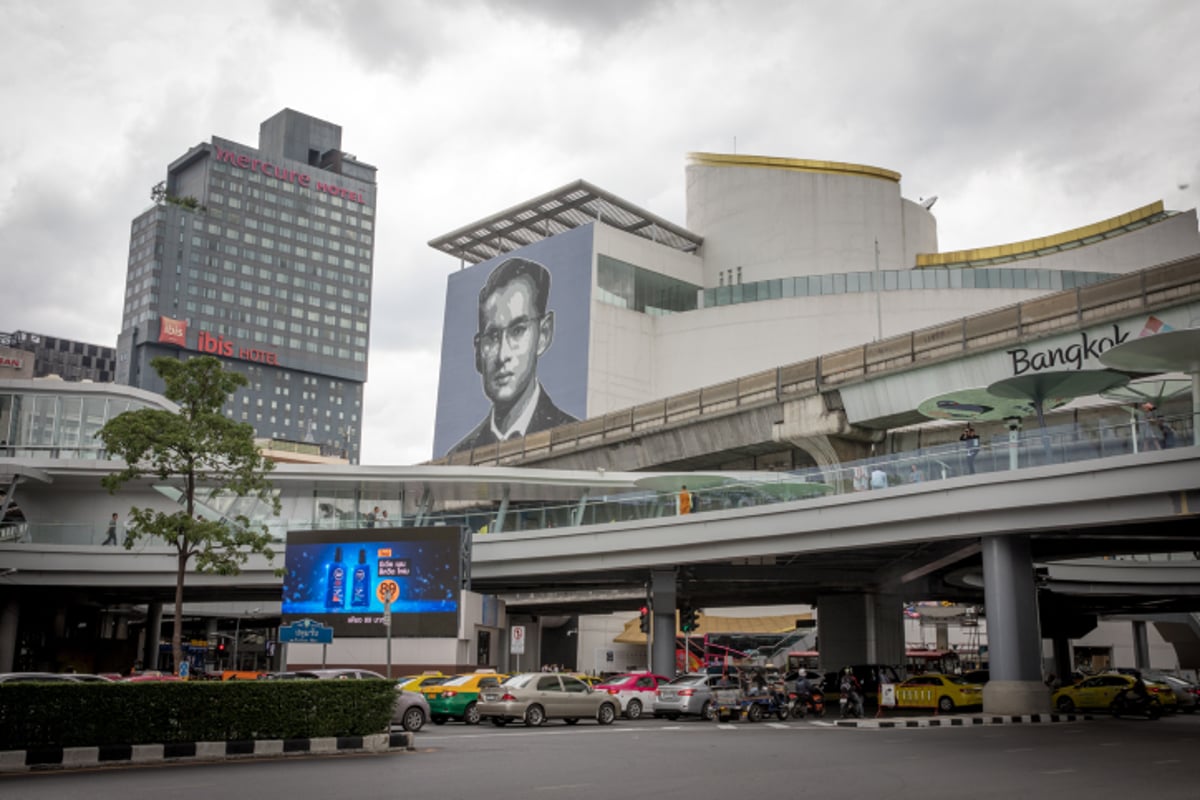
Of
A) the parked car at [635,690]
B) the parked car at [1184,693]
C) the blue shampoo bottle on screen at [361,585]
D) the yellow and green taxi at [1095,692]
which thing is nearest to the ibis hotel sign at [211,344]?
the blue shampoo bottle on screen at [361,585]

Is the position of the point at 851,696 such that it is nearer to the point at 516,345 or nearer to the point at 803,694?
the point at 803,694

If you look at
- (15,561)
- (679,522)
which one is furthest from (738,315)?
(15,561)

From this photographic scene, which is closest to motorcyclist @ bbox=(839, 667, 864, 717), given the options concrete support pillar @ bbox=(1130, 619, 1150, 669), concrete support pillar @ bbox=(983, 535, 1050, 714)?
concrete support pillar @ bbox=(983, 535, 1050, 714)

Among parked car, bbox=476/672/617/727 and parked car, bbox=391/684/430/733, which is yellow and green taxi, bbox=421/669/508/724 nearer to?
parked car, bbox=476/672/617/727

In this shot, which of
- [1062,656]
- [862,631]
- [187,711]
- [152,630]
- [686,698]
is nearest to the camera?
[187,711]

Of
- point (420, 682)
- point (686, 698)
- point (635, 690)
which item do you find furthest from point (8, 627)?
Answer: point (686, 698)

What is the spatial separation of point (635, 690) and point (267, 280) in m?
167

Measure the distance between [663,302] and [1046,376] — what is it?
55.2 metres

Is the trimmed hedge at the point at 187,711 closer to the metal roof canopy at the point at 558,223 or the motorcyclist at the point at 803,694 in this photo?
the motorcyclist at the point at 803,694

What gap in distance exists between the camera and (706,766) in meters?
16.1

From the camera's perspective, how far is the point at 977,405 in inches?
1458

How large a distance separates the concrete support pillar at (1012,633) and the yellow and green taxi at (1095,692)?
18.5 ft

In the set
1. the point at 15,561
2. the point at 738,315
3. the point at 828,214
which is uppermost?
the point at 828,214

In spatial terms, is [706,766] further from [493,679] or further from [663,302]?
[663,302]
